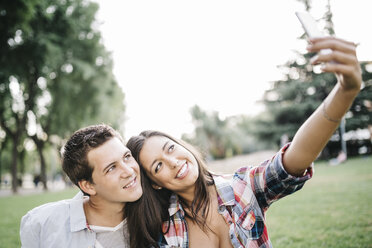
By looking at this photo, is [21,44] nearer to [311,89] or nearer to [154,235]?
[154,235]

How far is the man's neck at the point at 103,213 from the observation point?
2683 mm

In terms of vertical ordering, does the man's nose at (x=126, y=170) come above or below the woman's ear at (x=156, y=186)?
above

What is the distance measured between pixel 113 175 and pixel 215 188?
1064mm

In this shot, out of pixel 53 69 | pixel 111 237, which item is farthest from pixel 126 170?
pixel 53 69

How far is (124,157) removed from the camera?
2.63 m

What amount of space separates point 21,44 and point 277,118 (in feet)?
76.8

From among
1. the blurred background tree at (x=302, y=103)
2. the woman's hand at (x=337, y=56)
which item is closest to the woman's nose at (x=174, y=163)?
the woman's hand at (x=337, y=56)

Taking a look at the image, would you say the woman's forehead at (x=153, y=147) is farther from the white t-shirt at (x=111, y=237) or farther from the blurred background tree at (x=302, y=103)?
the blurred background tree at (x=302, y=103)

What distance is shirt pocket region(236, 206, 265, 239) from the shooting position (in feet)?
6.91

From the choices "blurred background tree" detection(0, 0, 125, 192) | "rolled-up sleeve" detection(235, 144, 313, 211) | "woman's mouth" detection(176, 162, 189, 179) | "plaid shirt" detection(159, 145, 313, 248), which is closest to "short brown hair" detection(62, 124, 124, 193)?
"woman's mouth" detection(176, 162, 189, 179)

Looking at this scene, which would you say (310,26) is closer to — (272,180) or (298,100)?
(272,180)

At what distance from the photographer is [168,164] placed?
Answer: 100 inches

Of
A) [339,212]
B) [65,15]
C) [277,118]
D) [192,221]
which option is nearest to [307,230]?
[339,212]

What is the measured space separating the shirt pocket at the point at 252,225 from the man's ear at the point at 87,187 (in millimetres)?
1502
